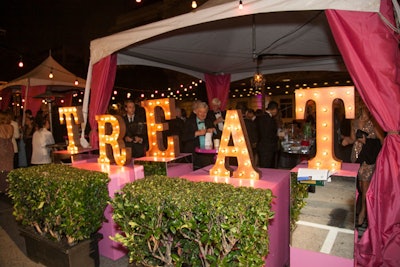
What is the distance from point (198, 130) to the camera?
14.7 feet

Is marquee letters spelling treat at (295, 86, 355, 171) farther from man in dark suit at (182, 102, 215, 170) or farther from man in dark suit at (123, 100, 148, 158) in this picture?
man in dark suit at (123, 100, 148, 158)

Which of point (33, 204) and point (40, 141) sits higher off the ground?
point (40, 141)

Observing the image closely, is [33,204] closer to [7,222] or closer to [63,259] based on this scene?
[63,259]

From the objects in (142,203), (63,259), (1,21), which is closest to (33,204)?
(63,259)

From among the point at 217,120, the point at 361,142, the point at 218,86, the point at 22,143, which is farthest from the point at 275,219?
the point at 22,143

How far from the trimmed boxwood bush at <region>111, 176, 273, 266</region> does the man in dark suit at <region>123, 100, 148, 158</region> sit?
9.13ft

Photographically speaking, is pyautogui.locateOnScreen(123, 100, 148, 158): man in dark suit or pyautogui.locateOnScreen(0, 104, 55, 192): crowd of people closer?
pyautogui.locateOnScreen(123, 100, 148, 158): man in dark suit

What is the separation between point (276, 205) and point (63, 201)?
6.65 ft

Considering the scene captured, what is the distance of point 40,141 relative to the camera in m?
6.63

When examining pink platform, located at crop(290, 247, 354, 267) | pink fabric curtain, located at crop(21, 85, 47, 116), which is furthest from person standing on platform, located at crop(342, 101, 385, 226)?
pink fabric curtain, located at crop(21, 85, 47, 116)

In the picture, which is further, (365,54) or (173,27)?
(173,27)

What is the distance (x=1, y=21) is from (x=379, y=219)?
1700 cm

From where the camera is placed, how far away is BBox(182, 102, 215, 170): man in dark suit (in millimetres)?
4551

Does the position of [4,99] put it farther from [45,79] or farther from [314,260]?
[314,260]
